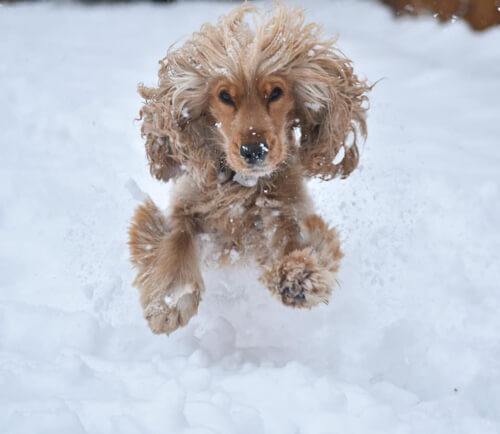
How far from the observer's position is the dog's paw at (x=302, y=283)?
241cm

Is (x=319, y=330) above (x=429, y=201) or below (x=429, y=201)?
below

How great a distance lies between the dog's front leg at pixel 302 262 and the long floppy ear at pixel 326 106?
0.27m

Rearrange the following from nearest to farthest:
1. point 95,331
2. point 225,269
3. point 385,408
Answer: point 385,408 → point 95,331 → point 225,269

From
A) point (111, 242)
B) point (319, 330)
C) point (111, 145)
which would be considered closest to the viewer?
point (319, 330)

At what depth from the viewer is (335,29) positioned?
597 cm

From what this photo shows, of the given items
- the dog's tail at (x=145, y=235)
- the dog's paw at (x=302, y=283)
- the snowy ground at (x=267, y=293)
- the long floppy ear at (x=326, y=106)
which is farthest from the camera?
the dog's tail at (x=145, y=235)

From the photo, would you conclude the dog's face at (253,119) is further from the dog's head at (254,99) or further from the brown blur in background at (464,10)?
the brown blur in background at (464,10)

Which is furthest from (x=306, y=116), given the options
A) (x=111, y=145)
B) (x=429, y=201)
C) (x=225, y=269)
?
(x=111, y=145)

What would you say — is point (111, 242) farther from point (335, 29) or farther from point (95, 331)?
point (335, 29)

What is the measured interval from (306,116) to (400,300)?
0.97m

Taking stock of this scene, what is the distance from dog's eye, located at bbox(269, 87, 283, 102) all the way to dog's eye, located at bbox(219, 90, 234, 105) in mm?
154

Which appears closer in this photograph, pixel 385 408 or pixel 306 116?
pixel 385 408

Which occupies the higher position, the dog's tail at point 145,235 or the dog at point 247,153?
the dog at point 247,153

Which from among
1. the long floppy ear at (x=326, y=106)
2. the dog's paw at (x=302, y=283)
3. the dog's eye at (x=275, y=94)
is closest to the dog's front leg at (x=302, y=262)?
the dog's paw at (x=302, y=283)
